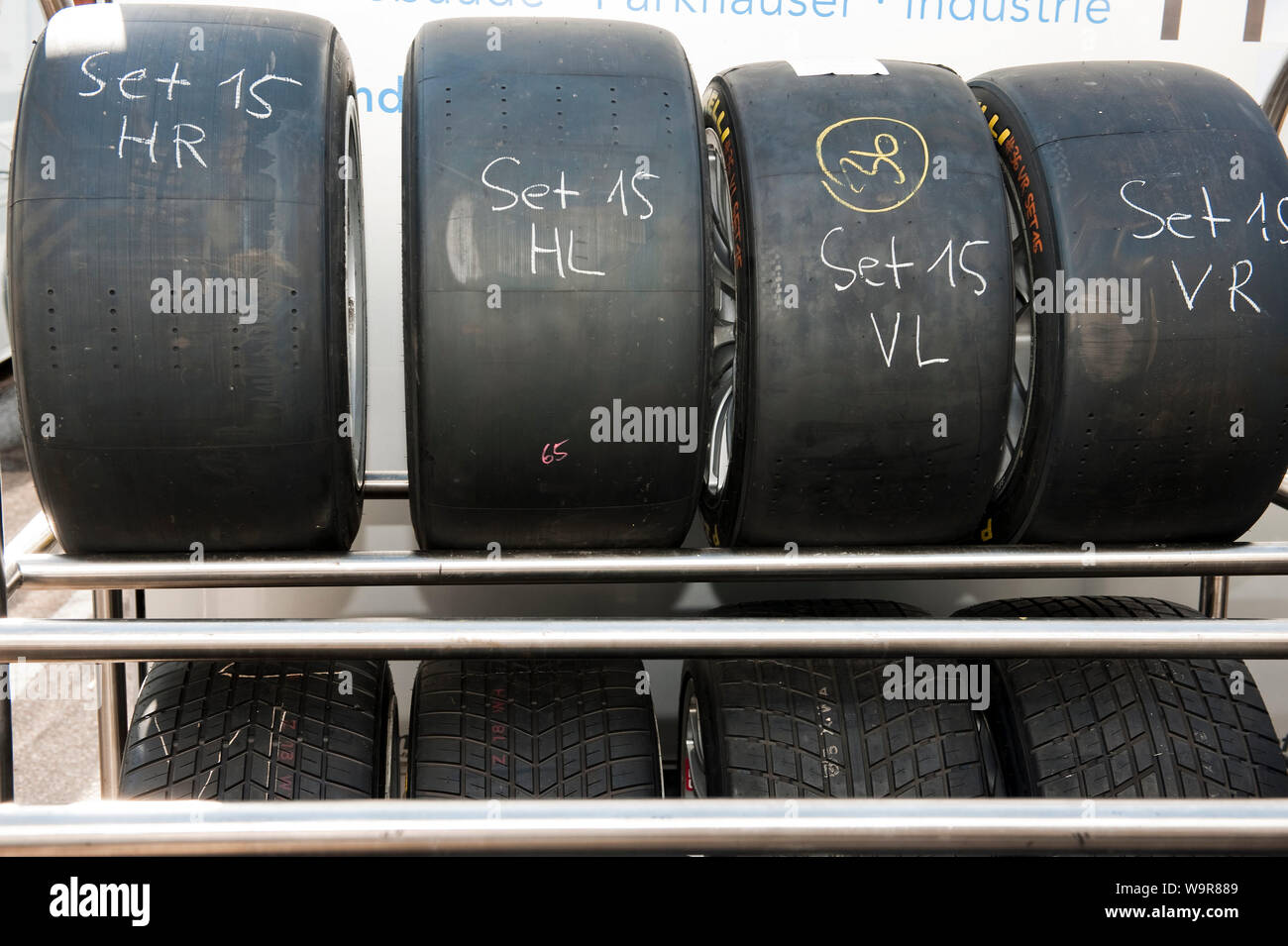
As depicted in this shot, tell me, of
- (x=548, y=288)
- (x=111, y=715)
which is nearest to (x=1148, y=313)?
(x=548, y=288)

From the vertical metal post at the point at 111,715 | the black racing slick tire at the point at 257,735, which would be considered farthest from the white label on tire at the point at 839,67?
the vertical metal post at the point at 111,715

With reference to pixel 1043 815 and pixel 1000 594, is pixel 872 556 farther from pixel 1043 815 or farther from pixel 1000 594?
pixel 1000 594

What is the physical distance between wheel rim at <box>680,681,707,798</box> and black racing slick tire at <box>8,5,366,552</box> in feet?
2.64

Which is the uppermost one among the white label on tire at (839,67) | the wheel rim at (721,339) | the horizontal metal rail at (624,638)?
the white label on tire at (839,67)

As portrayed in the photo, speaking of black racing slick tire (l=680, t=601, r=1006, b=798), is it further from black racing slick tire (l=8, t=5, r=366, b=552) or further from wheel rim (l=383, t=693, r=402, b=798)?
black racing slick tire (l=8, t=5, r=366, b=552)

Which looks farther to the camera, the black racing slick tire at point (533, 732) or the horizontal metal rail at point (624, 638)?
the black racing slick tire at point (533, 732)

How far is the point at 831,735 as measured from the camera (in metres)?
1.46

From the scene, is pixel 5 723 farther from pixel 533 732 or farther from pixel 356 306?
pixel 356 306

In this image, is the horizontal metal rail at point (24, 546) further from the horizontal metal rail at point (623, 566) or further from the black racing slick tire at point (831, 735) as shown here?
the black racing slick tire at point (831, 735)

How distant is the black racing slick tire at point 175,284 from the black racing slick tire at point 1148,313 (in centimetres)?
95

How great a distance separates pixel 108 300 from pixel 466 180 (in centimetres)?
46

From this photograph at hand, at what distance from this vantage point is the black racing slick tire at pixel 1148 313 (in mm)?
1335

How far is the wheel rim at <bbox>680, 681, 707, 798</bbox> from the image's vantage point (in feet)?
5.93

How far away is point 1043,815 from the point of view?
3.53 feet
